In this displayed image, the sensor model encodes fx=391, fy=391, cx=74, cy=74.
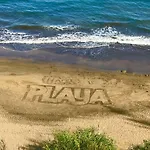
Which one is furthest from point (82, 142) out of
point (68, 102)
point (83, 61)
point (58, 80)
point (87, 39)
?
point (87, 39)

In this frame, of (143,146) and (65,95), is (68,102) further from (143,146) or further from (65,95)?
(143,146)

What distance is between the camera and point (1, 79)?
17.3 m

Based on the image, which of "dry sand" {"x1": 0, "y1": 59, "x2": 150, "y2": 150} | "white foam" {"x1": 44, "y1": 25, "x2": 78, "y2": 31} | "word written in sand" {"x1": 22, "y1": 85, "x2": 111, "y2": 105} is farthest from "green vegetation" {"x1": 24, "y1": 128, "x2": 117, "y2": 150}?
"white foam" {"x1": 44, "y1": 25, "x2": 78, "y2": 31}

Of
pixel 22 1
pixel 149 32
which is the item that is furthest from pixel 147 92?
pixel 22 1

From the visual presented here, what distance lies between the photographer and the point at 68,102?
615 inches

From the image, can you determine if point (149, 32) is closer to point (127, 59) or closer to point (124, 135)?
point (127, 59)

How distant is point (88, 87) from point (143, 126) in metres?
3.47

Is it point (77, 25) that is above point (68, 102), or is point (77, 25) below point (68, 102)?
above

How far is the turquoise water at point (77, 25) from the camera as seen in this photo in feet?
70.2

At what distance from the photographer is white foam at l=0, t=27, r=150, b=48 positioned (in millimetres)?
21797

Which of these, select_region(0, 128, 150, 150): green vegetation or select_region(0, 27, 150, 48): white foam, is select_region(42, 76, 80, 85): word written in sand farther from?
select_region(0, 128, 150, 150): green vegetation

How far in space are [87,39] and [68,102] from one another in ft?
24.1

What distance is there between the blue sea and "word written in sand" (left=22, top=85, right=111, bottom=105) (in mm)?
3601

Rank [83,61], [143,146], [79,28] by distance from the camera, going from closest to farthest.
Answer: [143,146], [83,61], [79,28]
